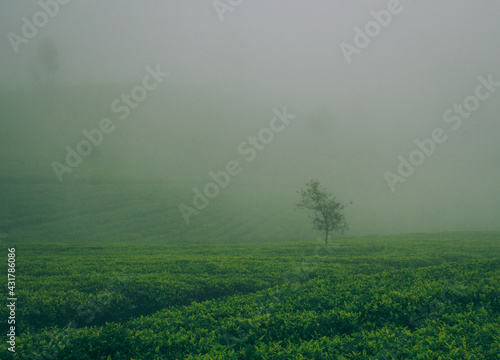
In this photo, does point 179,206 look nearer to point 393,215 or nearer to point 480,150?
point 393,215

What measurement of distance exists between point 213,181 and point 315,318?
7228cm

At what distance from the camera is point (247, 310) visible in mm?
12633

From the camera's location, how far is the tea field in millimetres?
9414

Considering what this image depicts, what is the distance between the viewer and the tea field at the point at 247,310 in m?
9.41

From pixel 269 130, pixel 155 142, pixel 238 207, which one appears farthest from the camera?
pixel 269 130

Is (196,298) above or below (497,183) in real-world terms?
below

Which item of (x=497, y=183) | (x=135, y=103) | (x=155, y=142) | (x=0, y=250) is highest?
(x=135, y=103)

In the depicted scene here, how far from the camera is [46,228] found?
45844 millimetres

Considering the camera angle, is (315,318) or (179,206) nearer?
(315,318)

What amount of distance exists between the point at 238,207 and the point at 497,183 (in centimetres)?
9809

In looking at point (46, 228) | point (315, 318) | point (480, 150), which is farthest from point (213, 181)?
point (480, 150)

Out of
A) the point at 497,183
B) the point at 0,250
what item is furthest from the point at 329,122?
the point at 0,250

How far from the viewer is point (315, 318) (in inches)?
452

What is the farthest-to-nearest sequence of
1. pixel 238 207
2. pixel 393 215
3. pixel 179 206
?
1. pixel 393 215
2. pixel 238 207
3. pixel 179 206
